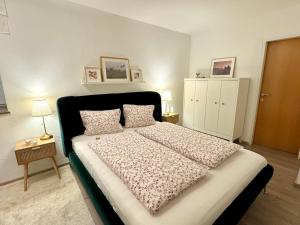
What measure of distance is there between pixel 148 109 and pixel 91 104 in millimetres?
974

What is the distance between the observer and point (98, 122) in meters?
2.39

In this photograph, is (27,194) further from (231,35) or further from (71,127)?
(231,35)

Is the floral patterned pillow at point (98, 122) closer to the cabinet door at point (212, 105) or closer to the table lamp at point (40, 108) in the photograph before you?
the table lamp at point (40, 108)

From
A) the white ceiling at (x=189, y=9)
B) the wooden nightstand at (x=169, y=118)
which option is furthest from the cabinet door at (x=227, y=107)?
the white ceiling at (x=189, y=9)

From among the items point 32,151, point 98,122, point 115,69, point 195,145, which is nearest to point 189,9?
point 115,69

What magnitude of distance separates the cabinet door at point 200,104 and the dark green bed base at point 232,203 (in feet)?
6.47

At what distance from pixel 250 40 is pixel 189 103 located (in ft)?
5.68

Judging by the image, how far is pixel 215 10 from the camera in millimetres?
2668

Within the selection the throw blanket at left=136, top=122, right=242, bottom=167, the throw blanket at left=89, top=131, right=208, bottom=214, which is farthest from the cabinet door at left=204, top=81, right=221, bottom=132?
the throw blanket at left=89, top=131, right=208, bottom=214

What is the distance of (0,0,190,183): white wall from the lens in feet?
6.68

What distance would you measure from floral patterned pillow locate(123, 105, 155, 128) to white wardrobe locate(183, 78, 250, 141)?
1.43 meters

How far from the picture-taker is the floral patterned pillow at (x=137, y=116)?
8.93 ft

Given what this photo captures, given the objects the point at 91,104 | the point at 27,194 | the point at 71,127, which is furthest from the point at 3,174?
the point at 91,104

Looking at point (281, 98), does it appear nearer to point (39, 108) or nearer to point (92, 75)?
point (92, 75)
